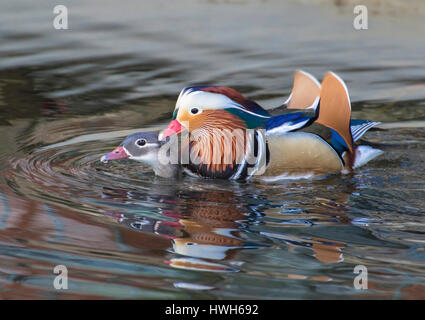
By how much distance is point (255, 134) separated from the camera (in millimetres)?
5398

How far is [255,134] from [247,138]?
2.4 inches

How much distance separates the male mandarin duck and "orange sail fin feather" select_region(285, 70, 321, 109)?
387 millimetres

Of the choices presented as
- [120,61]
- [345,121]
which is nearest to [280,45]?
[120,61]

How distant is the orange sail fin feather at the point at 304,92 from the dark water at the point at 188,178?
635 millimetres

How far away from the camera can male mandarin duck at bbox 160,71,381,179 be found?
5387 millimetres

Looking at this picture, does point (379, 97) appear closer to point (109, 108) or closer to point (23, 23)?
point (109, 108)

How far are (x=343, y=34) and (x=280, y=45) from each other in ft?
3.01

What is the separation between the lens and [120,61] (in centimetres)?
835
